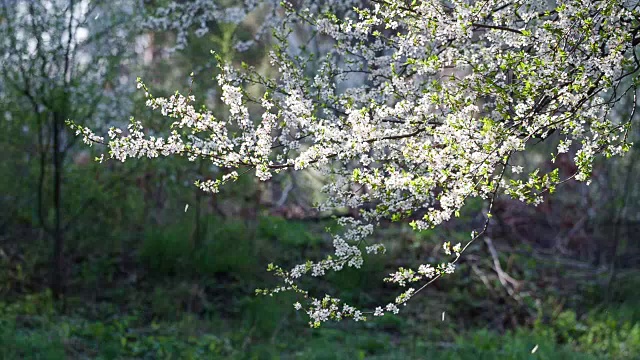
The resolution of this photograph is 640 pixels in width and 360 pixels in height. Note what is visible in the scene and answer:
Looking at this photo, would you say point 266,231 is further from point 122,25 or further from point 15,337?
point 15,337

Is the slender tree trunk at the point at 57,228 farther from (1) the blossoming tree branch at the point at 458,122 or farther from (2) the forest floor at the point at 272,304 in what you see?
(1) the blossoming tree branch at the point at 458,122

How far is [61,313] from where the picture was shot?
23.9 ft

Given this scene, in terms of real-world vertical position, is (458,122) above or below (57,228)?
below

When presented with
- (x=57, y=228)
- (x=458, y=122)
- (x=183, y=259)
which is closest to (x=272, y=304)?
(x=183, y=259)

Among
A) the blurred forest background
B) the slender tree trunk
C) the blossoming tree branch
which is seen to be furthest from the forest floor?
the blossoming tree branch

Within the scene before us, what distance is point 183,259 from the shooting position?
27.6 feet

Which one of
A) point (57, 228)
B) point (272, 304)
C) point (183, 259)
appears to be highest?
point (57, 228)

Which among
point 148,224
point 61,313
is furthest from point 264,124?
point 148,224

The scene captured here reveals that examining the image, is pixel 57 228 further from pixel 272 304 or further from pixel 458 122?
pixel 458 122

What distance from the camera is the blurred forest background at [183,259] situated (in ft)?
21.4

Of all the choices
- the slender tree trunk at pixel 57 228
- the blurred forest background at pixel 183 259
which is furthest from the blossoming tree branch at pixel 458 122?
the slender tree trunk at pixel 57 228

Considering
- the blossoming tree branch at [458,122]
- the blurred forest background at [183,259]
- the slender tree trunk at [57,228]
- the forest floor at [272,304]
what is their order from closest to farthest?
the blossoming tree branch at [458,122], the forest floor at [272,304], the blurred forest background at [183,259], the slender tree trunk at [57,228]

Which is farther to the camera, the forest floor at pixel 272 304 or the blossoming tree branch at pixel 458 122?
the forest floor at pixel 272 304

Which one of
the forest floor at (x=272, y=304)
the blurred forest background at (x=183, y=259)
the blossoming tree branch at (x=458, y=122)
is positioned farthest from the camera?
the blurred forest background at (x=183, y=259)
